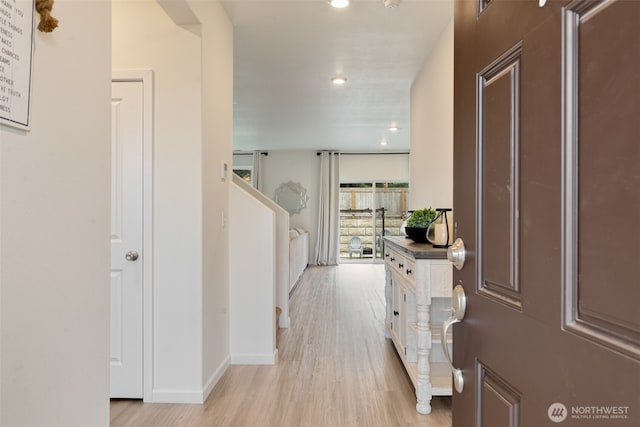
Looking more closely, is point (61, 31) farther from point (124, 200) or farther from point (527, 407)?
point (124, 200)

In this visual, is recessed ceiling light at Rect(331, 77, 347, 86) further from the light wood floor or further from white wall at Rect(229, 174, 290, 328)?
the light wood floor

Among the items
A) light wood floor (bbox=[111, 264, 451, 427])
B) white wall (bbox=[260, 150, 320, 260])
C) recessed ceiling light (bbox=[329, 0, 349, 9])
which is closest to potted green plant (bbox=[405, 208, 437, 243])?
light wood floor (bbox=[111, 264, 451, 427])

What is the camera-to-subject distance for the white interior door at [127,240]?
2.46m

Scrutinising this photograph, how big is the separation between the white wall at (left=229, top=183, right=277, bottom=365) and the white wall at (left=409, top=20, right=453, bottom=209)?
1.44 metres

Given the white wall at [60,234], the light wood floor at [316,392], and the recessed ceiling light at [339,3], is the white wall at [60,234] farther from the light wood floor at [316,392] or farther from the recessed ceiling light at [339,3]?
the recessed ceiling light at [339,3]

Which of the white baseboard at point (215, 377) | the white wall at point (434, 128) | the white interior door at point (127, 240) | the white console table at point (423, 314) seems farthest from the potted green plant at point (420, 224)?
the white interior door at point (127, 240)

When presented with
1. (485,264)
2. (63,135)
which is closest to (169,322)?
(63,135)

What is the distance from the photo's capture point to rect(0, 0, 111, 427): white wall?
35.7 inches

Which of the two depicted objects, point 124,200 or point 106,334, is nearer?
point 106,334

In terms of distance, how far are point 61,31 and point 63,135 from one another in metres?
0.28

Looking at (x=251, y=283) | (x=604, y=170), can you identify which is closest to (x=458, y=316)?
(x=604, y=170)

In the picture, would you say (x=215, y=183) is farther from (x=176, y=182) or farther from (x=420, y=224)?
(x=420, y=224)

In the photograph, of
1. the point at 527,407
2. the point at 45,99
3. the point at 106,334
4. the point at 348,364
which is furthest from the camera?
the point at 348,364

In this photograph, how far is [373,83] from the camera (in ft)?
14.3
